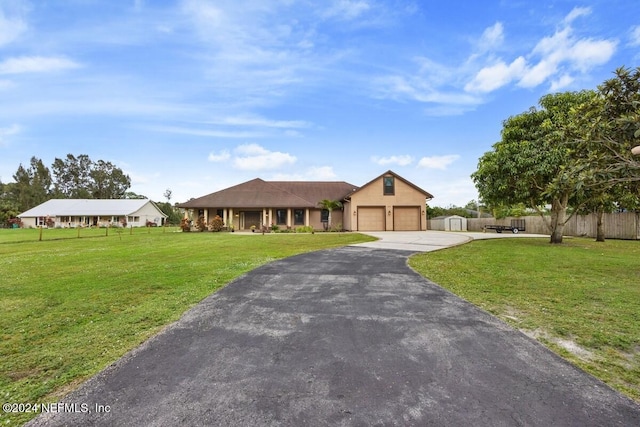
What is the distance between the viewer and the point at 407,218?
1139 inches

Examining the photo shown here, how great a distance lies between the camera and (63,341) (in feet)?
12.3

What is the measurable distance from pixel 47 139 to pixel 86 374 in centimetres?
3439

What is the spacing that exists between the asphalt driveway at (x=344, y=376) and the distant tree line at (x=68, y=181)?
3038 inches

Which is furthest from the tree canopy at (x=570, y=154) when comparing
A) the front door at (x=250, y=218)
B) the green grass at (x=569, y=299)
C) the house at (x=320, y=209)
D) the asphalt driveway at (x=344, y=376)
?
the front door at (x=250, y=218)

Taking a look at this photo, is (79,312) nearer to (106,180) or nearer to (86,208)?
(86,208)

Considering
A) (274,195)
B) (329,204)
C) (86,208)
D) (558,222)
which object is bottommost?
(558,222)

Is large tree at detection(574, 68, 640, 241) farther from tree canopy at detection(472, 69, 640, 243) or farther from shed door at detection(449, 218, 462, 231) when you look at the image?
shed door at detection(449, 218, 462, 231)

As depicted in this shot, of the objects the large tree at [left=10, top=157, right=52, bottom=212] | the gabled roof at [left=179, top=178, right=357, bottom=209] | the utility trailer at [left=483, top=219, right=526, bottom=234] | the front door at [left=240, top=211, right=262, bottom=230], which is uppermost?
the large tree at [left=10, top=157, right=52, bottom=212]

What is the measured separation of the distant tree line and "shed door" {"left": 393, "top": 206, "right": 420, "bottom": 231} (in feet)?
214

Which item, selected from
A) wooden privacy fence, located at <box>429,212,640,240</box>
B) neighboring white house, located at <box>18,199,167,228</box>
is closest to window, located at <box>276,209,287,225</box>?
wooden privacy fence, located at <box>429,212,640,240</box>

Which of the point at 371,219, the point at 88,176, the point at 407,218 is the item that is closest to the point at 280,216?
the point at 371,219

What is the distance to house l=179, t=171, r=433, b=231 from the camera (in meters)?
28.3

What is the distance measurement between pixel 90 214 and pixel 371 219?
43628mm

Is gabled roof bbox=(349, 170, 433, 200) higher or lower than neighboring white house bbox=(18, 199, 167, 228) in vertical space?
higher
